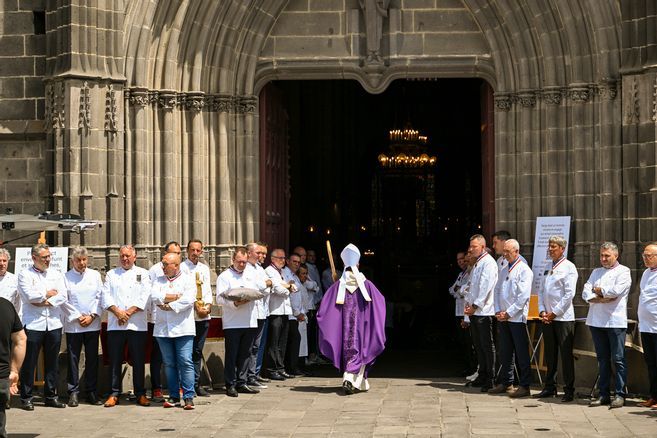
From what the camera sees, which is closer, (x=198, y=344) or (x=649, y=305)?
(x=649, y=305)

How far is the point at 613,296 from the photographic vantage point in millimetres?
14133

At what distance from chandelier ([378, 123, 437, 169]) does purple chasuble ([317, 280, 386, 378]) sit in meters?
12.4

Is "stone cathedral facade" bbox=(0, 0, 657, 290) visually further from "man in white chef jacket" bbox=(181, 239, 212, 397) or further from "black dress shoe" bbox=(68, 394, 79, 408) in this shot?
"black dress shoe" bbox=(68, 394, 79, 408)

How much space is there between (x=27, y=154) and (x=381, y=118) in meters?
14.2

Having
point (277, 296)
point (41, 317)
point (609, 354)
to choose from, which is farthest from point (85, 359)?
point (609, 354)

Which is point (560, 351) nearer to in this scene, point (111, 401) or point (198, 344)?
point (198, 344)

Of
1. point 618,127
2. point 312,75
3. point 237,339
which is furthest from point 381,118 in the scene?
point 237,339

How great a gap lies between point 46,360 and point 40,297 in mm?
804

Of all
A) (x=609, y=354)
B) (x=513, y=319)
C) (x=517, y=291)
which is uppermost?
(x=517, y=291)

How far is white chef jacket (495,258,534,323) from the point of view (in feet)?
49.8

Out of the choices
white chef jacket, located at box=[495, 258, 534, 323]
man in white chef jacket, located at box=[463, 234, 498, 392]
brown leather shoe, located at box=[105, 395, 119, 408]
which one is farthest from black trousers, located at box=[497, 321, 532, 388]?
brown leather shoe, located at box=[105, 395, 119, 408]

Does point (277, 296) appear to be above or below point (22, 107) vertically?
below

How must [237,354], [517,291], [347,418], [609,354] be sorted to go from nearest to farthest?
[347,418] → [609,354] → [517,291] → [237,354]

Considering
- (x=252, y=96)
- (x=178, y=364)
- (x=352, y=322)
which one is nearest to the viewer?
(x=178, y=364)
